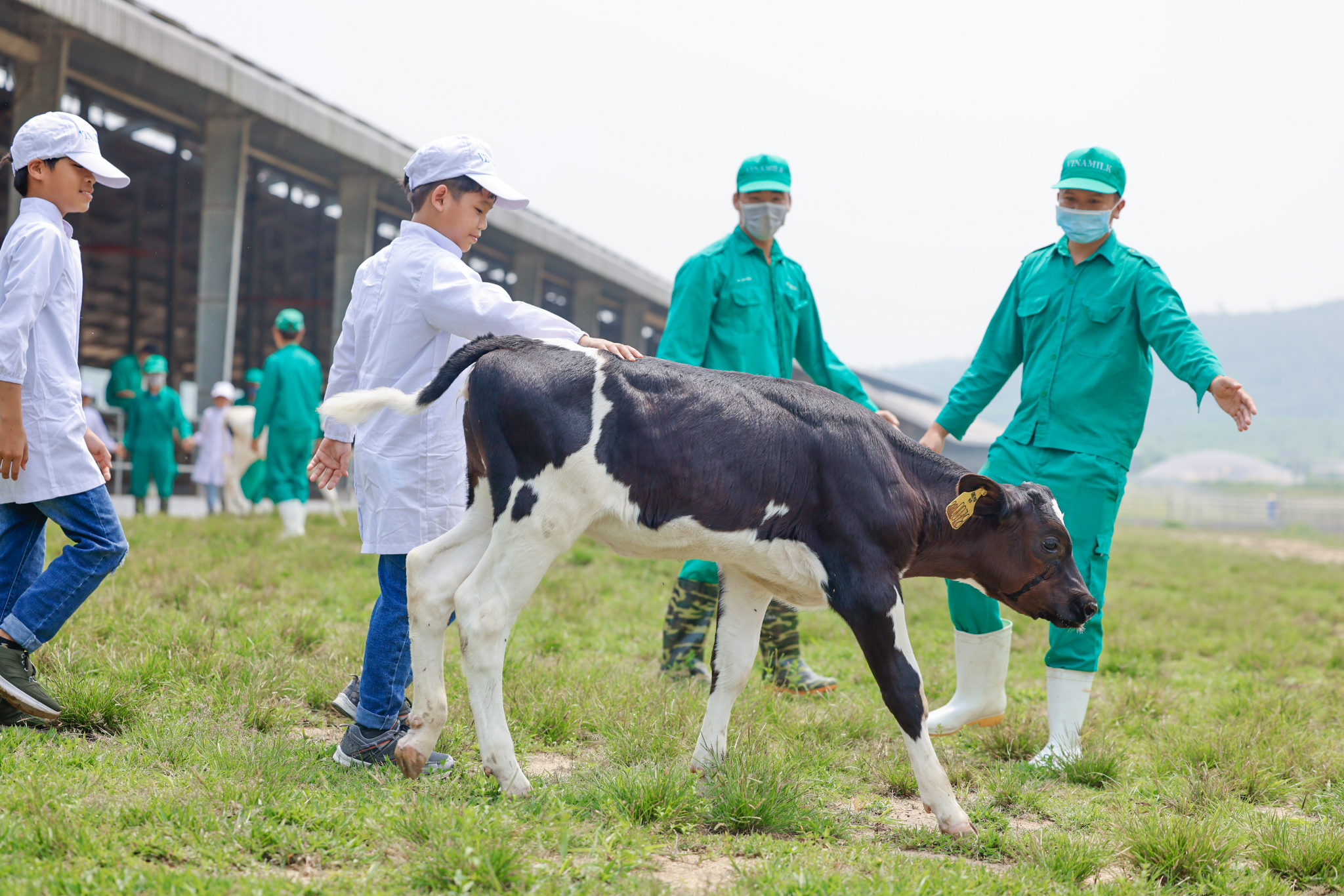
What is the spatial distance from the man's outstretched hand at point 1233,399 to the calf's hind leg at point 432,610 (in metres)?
2.68

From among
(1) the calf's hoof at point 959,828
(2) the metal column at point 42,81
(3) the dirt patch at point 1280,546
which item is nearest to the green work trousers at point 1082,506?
(1) the calf's hoof at point 959,828

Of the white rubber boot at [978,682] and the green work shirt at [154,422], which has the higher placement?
the green work shirt at [154,422]

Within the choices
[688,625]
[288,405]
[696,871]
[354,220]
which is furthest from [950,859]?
[354,220]

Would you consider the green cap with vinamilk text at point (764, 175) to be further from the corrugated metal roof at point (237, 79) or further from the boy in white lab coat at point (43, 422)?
the corrugated metal roof at point (237, 79)

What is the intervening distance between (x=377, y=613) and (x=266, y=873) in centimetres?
113

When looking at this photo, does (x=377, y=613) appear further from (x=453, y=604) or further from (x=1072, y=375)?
(x=1072, y=375)

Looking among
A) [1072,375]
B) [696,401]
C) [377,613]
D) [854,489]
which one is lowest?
[377,613]

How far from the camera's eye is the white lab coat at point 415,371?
3.52 m

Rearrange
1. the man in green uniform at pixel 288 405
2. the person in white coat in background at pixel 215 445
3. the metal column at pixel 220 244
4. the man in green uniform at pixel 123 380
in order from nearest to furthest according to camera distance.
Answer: the man in green uniform at pixel 288 405 → the person in white coat in background at pixel 215 445 → the man in green uniform at pixel 123 380 → the metal column at pixel 220 244

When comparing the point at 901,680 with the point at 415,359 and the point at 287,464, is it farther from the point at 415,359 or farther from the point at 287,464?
the point at 287,464

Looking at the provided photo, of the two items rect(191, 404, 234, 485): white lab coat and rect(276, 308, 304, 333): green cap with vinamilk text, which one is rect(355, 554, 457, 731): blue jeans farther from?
rect(191, 404, 234, 485): white lab coat

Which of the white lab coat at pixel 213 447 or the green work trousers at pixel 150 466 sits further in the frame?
the white lab coat at pixel 213 447

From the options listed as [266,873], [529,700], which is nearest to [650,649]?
[529,700]

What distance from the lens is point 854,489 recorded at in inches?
139
